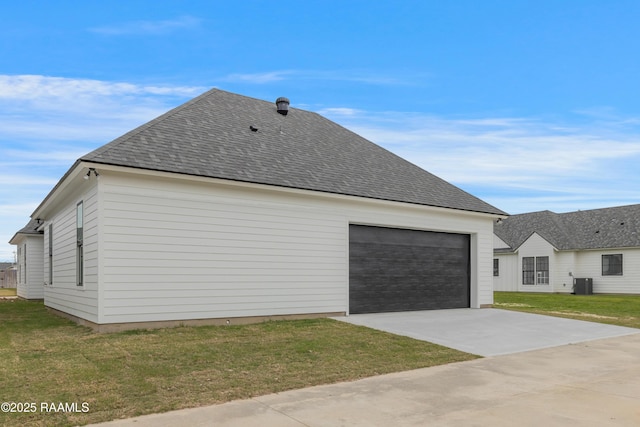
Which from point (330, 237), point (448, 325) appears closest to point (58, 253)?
point (330, 237)

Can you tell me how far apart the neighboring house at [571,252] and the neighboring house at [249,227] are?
15.4 meters

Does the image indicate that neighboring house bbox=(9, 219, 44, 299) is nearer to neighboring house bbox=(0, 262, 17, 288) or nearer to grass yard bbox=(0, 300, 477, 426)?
grass yard bbox=(0, 300, 477, 426)

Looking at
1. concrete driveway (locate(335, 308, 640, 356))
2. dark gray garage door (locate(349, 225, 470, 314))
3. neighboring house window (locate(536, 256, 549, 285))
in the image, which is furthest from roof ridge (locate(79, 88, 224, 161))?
neighboring house window (locate(536, 256, 549, 285))

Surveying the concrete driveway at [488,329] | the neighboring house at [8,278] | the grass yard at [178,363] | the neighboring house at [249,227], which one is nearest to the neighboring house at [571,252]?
the neighboring house at [249,227]

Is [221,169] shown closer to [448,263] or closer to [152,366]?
[152,366]

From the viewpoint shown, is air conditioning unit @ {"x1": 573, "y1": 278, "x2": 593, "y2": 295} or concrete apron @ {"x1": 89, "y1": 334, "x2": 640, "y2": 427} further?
air conditioning unit @ {"x1": 573, "y1": 278, "x2": 593, "y2": 295}

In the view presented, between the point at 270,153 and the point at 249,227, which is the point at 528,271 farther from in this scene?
the point at 249,227

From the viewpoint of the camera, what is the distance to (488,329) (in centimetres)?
1183

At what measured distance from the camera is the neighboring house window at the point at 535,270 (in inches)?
1255

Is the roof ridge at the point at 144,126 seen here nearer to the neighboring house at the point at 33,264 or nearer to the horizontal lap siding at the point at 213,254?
the horizontal lap siding at the point at 213,254

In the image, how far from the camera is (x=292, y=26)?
13.6m

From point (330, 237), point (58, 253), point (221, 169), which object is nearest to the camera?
point (221, 169)

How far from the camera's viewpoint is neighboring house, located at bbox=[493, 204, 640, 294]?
2912cm

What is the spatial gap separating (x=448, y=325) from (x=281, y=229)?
5057 millimetres
